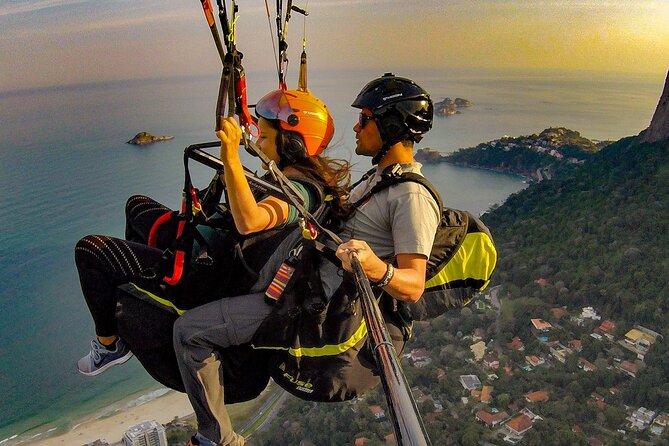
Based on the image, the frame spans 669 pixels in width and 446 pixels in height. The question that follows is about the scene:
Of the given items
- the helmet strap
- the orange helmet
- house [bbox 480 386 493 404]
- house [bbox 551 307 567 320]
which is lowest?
house [bbox 480 386 493 404]

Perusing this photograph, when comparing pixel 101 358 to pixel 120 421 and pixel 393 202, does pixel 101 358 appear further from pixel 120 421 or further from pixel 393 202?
pixel 120 421

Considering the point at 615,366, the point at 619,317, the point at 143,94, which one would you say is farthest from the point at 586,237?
the point at 143,94

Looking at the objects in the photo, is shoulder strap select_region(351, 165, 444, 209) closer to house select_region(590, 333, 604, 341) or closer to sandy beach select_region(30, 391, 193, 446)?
sandy beach select_region(30, 391, 193, 446)

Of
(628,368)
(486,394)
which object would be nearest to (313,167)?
(486,394)

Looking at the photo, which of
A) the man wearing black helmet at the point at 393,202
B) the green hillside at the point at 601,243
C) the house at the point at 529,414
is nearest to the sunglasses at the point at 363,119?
the man wearing black helmet at the point at 393,202

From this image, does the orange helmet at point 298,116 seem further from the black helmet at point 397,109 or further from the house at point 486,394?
the house at point 486,394

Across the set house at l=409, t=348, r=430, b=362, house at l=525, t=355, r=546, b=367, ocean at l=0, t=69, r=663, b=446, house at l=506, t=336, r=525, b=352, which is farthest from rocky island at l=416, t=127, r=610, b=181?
house at l=409, t=348, r=430, b=362
